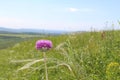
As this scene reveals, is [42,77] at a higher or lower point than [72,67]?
lower

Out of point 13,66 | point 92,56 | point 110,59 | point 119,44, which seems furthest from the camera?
point 13,66

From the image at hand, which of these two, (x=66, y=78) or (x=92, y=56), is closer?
(x=66, y=78)

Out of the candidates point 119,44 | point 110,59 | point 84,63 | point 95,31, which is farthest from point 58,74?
point 95,31

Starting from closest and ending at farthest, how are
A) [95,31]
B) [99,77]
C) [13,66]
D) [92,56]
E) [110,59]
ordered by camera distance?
[99,77]
[110,59]
[92,56]
[13,66]
[95,31]

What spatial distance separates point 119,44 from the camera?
9.55 m

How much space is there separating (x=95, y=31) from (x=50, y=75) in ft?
19.4

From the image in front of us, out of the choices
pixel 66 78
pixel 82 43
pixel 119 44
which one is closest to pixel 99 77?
pixel 66 78

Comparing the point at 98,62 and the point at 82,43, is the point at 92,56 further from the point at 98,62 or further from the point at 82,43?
the point at 82,43

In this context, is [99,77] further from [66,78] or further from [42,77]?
[42,77]

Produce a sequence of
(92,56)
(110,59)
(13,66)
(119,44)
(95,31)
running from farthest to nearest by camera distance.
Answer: (95,31) < (13,66) < (119,44) < (92,56) < (110,59)

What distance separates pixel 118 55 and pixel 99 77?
3.38 feet

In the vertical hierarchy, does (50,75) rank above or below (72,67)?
below

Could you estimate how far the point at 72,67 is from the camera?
603 centimetres

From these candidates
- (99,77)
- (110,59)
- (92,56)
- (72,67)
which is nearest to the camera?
(72,67)
